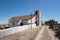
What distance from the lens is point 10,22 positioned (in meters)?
58.7

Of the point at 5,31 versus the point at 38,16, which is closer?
the point at 5,31

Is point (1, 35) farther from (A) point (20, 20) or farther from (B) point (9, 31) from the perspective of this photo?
(A) point (20, 20)

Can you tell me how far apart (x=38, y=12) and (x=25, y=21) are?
54.0 feet

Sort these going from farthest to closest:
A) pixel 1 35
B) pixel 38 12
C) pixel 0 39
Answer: pixel 38 12 < pixel 1 35 < pixel 0 39

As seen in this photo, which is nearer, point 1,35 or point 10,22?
point 1,35

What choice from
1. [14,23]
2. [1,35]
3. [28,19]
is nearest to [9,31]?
[1,35]

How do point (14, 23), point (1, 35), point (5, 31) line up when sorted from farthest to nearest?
point (14, 23) < point (5, 31) < point (1, 35)

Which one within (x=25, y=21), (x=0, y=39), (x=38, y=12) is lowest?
(x=0, y=39)

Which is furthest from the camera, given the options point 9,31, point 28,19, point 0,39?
point 28,19

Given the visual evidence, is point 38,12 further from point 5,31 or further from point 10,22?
point 5,31

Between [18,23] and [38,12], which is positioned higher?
[38,12]

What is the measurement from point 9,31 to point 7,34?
1071 mm

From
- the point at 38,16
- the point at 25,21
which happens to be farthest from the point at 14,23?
the point at 38,16

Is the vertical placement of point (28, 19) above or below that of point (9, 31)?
above
